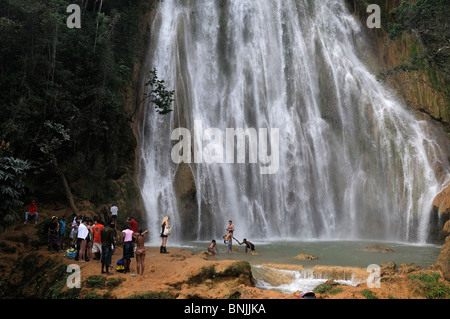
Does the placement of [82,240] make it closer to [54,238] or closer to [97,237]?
[97,237]

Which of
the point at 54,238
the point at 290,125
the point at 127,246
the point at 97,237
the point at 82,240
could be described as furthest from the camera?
the point at 290,125

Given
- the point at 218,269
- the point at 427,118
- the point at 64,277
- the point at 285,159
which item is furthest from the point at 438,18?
the point at 64,277

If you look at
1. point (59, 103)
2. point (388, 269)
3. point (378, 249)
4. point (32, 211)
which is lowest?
point (378, 249)

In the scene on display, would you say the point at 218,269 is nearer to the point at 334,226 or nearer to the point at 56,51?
the point at 56,51

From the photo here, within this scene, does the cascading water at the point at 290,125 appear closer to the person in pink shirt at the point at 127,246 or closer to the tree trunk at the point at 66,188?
the tree trunk at the point at 66,188

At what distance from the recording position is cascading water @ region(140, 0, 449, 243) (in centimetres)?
2259

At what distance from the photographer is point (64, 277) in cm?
1017

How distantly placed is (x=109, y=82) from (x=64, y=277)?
1190 cm

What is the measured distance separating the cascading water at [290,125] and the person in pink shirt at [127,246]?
9.74 metres

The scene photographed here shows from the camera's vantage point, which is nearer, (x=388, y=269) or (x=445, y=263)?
(x=445, y=263)

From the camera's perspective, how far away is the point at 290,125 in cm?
2659

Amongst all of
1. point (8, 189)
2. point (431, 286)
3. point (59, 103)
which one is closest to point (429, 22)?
point (431, 286)

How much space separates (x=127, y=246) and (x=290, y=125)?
1900cm

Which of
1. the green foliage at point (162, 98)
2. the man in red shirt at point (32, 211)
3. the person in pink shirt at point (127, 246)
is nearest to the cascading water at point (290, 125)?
the green foliage at point (162, 98)
